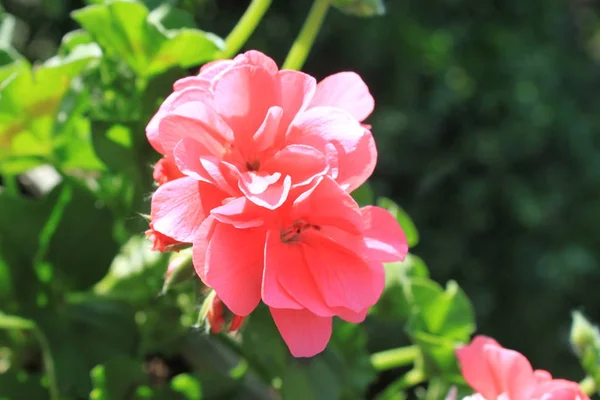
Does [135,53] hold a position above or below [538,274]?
above

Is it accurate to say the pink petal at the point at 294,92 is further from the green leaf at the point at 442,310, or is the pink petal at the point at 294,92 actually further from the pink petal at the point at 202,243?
the green leaf at the point at 442,310

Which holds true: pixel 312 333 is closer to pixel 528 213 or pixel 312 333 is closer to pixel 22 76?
pixel 22 76

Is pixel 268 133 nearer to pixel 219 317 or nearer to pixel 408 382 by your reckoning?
pixel 219 317

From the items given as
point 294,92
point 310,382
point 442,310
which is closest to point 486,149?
point 442,310

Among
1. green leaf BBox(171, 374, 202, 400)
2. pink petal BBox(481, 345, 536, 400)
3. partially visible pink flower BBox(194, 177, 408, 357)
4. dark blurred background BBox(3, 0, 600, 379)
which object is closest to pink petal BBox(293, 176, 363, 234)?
partially visible pink flower BBox(194, 177, 408, 357)

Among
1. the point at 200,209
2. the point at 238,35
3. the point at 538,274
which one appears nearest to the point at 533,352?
the point at 538,274

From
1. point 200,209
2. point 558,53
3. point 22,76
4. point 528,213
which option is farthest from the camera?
point 558,53
